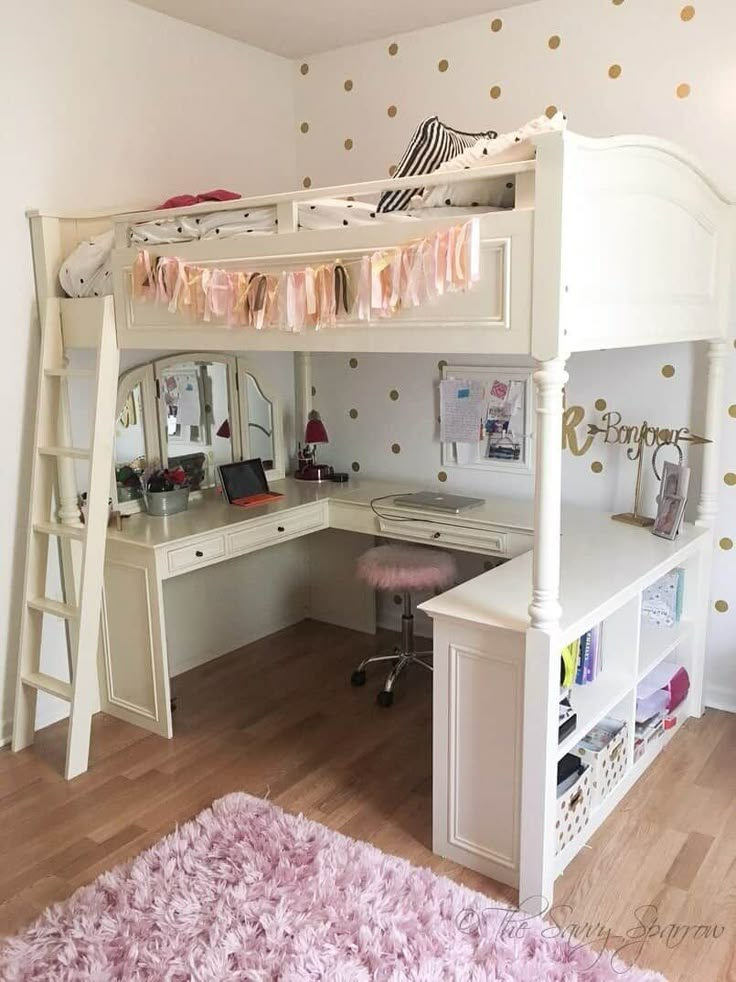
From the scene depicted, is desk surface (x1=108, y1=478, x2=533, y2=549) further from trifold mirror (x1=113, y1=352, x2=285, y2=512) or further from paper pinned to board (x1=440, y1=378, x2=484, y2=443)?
paper pinned to board (x1=440, y1=378, x2=484, y2=443)

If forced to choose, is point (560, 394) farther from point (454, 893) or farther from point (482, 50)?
point (482, 50)

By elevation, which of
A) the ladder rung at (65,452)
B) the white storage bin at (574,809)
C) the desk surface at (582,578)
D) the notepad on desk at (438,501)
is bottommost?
the white storage bin at (574,809)

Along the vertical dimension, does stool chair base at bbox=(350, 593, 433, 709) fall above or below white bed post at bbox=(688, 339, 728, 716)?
below

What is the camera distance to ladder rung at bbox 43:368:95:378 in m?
2.77

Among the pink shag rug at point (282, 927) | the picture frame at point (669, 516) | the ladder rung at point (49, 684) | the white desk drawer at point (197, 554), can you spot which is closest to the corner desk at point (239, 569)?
the white desk drawer at point (197, 554)

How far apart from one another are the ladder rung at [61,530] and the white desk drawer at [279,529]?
58 centimetres

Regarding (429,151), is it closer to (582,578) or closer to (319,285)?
(319,285)

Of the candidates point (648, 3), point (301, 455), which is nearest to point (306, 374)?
point (301, 455)

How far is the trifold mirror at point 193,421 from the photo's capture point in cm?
331

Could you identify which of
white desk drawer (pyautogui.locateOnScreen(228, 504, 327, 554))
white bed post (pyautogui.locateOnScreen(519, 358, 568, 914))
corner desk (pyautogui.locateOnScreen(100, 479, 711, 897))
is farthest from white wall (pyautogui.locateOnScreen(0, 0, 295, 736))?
white bed post (pyautogui.locateOnScreen(519, 358, 568, 914))

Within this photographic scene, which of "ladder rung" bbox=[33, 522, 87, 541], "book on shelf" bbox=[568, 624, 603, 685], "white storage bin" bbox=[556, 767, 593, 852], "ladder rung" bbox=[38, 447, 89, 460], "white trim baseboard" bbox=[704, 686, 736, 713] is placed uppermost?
"ladder rung" bbox=[38, 447, 89, 460]

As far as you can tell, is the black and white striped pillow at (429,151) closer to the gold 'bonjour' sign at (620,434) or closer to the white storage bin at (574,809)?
the gold 'bonjour' sign at (620,434)

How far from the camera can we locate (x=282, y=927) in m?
2.05

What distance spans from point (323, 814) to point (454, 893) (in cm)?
53
